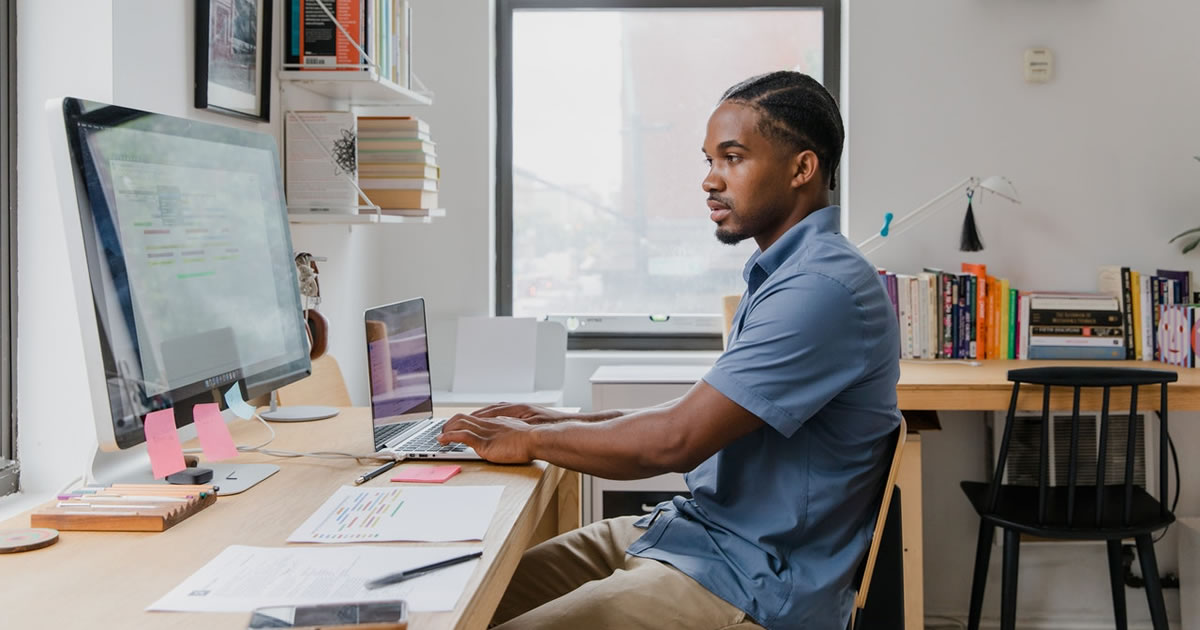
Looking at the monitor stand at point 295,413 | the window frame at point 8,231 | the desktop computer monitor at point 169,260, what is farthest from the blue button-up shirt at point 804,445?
the window frame at point 8,231

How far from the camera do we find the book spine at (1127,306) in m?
3.16

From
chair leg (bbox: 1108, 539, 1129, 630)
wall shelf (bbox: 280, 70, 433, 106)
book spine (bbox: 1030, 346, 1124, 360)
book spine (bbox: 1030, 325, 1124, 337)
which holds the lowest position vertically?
chair leg (bbox: 1108, 539, 1129, 630)

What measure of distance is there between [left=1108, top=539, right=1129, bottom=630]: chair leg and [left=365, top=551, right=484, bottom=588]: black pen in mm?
2108

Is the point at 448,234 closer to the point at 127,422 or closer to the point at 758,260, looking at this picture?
the point at 758,260

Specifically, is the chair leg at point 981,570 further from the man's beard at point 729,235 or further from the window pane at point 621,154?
the man's beard at point 729,235

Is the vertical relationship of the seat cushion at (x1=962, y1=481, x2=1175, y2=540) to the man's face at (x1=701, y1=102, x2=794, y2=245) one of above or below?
below

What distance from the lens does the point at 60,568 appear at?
1140 millimetres

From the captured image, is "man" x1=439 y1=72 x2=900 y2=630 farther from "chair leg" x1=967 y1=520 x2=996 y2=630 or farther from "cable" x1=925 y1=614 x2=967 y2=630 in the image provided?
"cable" x1=925 y1=614 x2=967 y2=630

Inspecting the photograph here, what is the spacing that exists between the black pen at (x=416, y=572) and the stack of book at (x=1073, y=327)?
8.10ft

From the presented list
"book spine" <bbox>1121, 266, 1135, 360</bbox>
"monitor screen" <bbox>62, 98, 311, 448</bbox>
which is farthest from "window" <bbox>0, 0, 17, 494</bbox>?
"book spine" <bbox>1121, 266, 1135, 360</bbox>

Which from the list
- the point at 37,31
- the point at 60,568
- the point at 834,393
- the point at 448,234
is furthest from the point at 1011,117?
the point at 60,568

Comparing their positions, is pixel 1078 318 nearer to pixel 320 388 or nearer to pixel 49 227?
pixel 320 388

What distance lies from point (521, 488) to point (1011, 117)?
2458mm

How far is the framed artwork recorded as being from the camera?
2.06m
